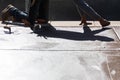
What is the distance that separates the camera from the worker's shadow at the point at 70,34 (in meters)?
6.57

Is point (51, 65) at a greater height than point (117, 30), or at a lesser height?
lesser

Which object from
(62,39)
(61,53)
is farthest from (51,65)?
(62,39)

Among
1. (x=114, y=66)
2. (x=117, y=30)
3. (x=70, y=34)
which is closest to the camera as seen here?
(x=114, y=66)

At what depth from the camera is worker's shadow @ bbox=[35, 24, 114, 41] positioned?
21.5 feet

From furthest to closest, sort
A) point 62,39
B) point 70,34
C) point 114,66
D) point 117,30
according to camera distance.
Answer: point 117,30 → point 70,34 → point 62,39 → point 114,66

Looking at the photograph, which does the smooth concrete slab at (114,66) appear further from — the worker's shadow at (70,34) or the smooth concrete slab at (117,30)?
the smooth concrete slab at (117,30)

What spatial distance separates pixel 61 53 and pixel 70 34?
101 cm

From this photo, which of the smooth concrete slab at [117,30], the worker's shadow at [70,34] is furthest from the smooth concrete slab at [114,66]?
the smooth concrete slab at [117,30]

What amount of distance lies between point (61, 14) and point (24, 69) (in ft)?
18.3

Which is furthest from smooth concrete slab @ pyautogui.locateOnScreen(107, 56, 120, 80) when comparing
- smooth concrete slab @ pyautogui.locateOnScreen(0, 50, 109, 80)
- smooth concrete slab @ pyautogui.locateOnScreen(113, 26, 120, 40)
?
smooth concrete slab @ pyautogui.locateOnScreen(113, 26, 120, 40)

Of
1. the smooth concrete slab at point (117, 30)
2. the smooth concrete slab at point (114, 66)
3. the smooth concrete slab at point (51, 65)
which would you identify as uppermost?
the smooth concrete slab at point (117, 30)

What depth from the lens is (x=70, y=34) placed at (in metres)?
6.81

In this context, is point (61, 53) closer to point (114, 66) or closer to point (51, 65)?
point (51, 65)

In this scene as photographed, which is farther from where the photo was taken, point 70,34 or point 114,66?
point 70,34
